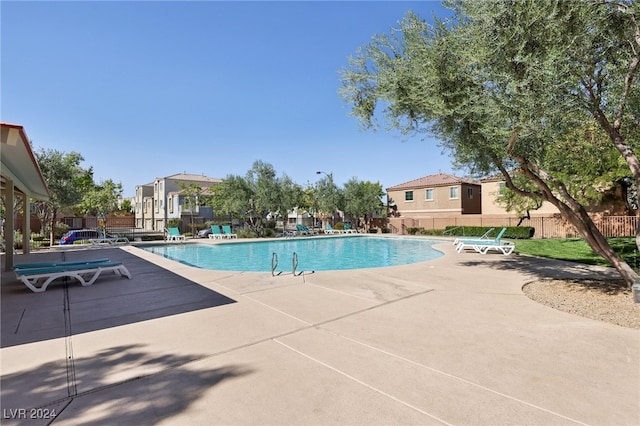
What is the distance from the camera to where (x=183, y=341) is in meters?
4.70

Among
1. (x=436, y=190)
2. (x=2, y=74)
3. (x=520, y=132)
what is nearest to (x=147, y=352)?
(x=520, y=132)

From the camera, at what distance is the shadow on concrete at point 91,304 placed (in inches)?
210

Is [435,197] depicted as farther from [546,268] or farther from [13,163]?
[13,163]

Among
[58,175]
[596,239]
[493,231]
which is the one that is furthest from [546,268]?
[58,175]

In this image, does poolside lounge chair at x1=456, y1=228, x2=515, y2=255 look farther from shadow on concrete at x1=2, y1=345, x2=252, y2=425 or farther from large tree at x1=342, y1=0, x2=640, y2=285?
shadow on concrete at x1=2, y1=345, x2=252, y2=425

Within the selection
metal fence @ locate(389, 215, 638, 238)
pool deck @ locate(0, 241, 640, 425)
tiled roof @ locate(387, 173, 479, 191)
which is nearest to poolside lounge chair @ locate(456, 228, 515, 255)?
metal fence @ locate(389, 215, 638, 238)

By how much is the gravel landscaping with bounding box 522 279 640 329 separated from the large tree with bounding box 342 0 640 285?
733 mm

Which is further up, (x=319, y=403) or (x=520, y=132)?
(x=520, y=132)

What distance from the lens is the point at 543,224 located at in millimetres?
26828

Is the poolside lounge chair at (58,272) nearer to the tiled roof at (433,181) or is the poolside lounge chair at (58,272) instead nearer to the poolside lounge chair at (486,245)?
the poolside lounge chair at (486,245)

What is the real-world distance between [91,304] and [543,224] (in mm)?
30958

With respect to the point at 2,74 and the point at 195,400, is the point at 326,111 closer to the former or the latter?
the point at 2,74

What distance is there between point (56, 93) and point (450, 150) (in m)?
15.9

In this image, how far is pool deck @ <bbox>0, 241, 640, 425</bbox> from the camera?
3.00 m
